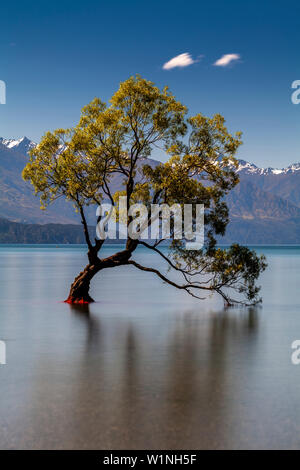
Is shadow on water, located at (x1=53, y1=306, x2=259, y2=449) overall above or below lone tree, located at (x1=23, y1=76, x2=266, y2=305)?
below

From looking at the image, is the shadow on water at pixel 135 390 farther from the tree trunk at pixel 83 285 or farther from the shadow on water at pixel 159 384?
the tree trunk at pixel 83 285

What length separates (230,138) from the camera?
3522 centimetres

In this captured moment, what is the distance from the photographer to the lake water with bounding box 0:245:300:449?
11.3 metres

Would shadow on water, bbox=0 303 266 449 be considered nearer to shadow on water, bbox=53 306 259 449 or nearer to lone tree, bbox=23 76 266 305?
shadow on water, bbox=53 306 259 449

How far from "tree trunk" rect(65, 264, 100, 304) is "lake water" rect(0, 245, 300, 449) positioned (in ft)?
15.2

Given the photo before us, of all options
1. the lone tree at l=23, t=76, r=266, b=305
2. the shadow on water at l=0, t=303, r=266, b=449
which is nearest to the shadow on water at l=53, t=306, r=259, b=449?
the shadow on water at l=0, t=303, r=266, b=449

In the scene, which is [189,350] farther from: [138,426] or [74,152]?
[74,152]

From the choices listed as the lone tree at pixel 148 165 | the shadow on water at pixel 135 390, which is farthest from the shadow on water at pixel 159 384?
the lone tree at pixel 148 165

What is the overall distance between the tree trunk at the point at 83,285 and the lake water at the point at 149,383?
15.2 feet

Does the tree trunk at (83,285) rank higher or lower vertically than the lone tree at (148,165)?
lower

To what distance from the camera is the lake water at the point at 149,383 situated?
11297mm

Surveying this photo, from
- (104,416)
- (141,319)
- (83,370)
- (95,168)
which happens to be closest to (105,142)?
(95,168)
